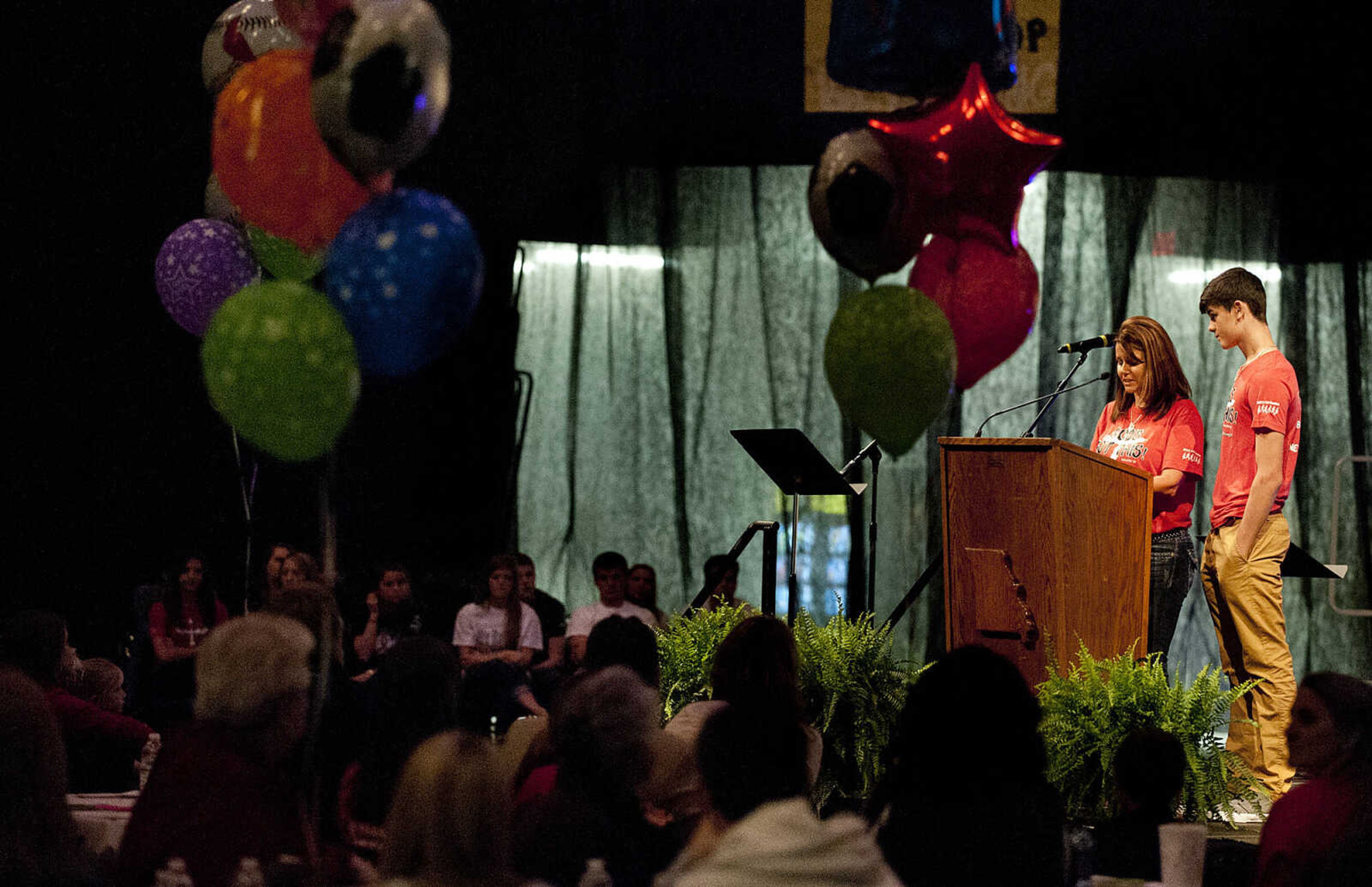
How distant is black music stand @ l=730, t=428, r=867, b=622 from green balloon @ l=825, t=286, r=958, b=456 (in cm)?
107

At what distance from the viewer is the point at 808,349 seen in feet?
23.4

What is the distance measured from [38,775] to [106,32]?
4762mm

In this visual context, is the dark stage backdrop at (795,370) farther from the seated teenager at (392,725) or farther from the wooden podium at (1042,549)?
the seated teenager at (392,725)

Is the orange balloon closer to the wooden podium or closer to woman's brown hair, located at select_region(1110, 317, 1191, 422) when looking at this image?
the wooden podium

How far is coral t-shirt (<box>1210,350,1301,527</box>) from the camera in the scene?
14.2 feet

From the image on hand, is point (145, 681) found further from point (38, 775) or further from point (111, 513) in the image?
point (38, 775)

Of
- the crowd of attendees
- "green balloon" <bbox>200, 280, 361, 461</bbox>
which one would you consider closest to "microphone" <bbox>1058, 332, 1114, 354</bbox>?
the crowd of attendees

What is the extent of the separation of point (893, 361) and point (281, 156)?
1460 millimetres

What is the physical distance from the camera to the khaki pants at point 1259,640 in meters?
4.28

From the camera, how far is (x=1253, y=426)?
172 inches

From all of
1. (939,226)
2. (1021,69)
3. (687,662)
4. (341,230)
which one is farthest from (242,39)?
(1021,69)

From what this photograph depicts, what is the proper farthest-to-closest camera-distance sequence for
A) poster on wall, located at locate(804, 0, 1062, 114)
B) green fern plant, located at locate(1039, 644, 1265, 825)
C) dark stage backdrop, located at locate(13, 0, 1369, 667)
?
poster on wall, located at locate(804, 0, 1062, 114)
dark stage backdrop, located at locate(13, 0, 1369, 667)
green fern plant, located at locate(1039, 644, 1265, 825)

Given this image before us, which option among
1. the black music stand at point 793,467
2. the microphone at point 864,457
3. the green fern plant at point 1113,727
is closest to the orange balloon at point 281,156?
the black music stand at point 793,467

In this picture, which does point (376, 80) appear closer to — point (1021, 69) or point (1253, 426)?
point (1253, 426)
